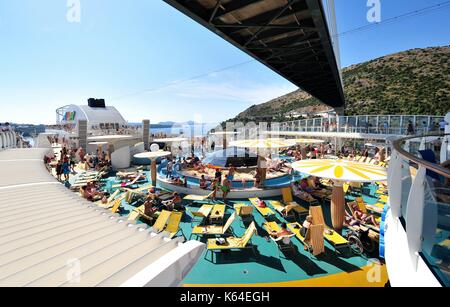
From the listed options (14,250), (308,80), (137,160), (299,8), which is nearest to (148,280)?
(14,250)

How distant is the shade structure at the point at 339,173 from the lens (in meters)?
6.49

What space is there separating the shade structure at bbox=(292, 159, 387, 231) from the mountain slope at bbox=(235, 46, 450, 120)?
50375mm

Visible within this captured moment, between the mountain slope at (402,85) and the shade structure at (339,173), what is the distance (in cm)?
5038

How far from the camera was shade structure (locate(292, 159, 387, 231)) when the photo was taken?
21.3ft

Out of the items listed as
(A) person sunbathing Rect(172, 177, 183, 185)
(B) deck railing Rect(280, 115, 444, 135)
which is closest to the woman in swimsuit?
(A) person sunbathing Rect(172, 177, 183, 185)

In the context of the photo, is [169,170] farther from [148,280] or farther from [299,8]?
[148,280]

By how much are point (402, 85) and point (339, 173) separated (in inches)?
2646

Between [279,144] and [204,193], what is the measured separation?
422cm

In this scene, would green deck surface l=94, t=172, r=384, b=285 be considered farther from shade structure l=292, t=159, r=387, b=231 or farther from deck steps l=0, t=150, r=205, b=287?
deck steps l=0, t=150, r=205, b=287

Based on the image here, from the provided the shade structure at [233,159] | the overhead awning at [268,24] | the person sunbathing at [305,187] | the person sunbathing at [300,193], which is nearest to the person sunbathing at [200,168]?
the shade structure at [233,159]

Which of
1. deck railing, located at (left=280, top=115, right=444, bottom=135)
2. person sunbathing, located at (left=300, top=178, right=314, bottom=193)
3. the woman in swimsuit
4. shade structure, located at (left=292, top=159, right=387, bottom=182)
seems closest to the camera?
shade structure, located at (left=292, top=159, right=387, bottom=182)

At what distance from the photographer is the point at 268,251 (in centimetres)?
633

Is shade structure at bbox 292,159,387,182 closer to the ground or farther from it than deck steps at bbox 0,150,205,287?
farther from it

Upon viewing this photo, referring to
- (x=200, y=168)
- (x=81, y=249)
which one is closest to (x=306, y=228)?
(x=81, y=249)
